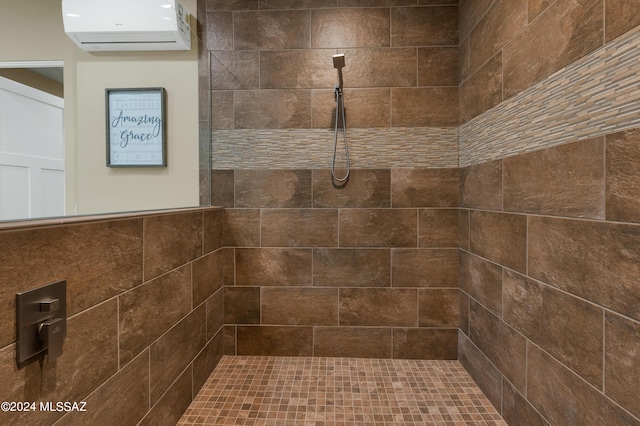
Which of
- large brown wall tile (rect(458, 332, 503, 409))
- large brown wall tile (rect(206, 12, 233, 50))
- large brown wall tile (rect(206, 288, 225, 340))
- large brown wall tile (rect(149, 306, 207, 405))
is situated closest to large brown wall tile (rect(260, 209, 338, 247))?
large brown wall tile (rect(206, 288, 225, 340))

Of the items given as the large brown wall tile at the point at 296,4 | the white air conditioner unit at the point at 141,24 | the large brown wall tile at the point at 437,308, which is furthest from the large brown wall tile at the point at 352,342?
the large brown wall tile at the point at 296,4

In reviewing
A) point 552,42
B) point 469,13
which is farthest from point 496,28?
point 552,42

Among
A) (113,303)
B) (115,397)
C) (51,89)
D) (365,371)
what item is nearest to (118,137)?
(51,89)

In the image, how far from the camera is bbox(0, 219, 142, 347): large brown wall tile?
0.73 meters

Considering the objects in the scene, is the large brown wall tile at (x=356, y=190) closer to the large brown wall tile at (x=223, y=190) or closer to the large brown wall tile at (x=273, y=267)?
the large brown wall tile at (x=273, y=267)

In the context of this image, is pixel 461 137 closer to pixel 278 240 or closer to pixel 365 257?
pixel 365 257

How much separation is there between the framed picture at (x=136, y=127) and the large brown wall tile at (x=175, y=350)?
820mm

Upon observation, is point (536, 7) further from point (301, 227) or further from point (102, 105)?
point (102, 105)

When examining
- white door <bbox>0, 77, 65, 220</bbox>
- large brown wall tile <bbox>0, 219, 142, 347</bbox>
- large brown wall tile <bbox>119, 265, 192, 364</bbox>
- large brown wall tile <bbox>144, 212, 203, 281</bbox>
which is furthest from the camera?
large brown wall tile <bbox>144, 212, 203, 281</bbox>

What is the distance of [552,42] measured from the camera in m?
1.26

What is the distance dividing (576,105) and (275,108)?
5.19ft

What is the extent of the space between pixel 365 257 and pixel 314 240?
342 mm

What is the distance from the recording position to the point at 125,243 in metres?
1.15

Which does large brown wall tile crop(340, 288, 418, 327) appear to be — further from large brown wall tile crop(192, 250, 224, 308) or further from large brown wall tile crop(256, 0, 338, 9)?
large brown wall tile crop(256, 0, 338, 9)
